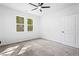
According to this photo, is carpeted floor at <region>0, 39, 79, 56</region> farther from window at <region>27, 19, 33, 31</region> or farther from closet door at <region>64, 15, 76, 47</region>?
window at <region>27, 19, 33, 31</region>

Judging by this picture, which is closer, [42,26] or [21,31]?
[21,31]

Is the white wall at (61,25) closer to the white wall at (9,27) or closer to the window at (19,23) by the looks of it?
the white wall at (9,27)

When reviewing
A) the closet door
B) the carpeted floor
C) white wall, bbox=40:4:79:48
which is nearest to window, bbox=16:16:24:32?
the carpeted floor

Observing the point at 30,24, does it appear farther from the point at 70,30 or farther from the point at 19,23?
the point at 70,30

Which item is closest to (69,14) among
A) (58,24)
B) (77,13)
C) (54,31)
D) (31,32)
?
(77,13)

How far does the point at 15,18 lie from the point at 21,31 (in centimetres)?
118

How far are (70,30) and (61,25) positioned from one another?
0.83m

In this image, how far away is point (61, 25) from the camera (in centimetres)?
448

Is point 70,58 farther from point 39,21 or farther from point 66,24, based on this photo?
point 39,21

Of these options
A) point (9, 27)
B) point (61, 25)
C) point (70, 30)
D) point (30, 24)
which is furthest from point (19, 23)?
point (70, 30)

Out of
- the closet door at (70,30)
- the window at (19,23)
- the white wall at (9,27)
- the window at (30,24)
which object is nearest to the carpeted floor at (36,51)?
the closet door at (70,30)

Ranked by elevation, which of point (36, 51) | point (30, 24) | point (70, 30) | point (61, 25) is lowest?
point (36, 51)

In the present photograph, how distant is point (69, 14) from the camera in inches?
154

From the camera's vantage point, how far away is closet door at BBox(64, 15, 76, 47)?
366 centimetres
